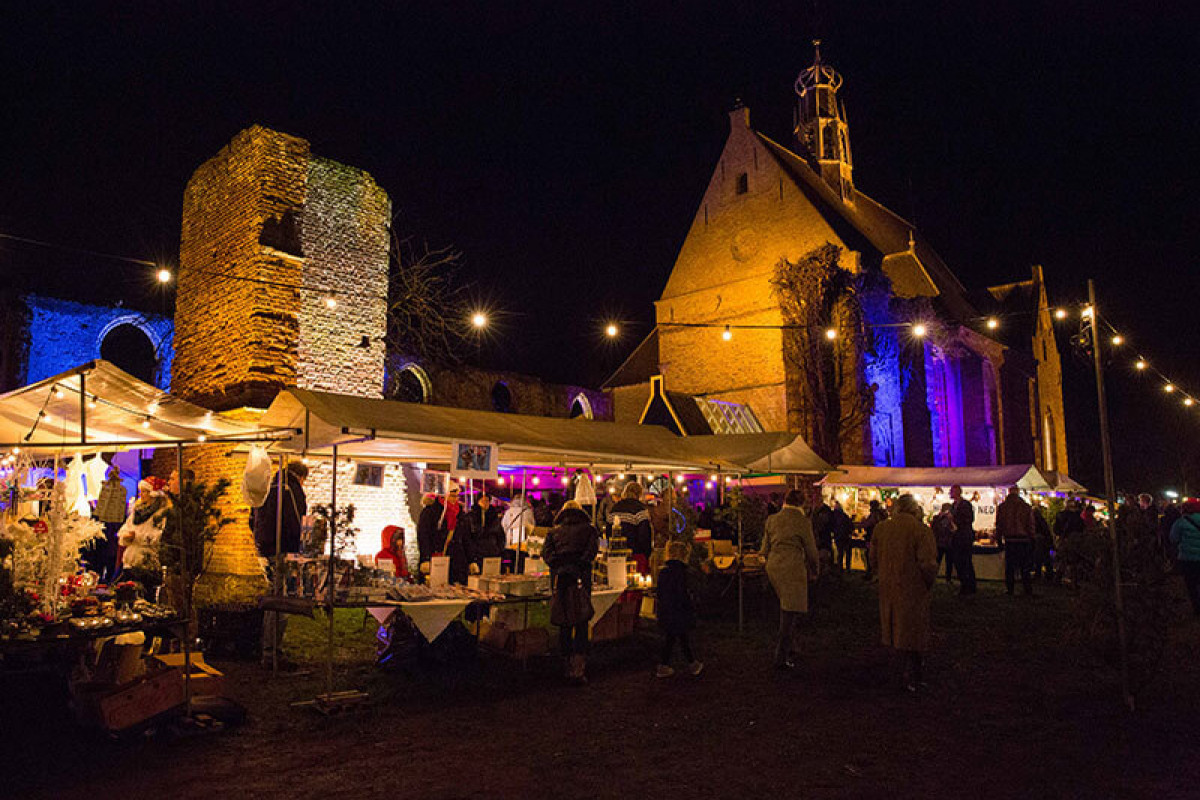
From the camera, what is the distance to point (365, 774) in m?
4.52

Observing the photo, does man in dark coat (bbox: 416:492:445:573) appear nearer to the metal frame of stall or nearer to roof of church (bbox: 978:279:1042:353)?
the metal frame of stall

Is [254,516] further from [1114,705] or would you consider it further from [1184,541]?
[1184,541]

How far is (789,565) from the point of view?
742 cm

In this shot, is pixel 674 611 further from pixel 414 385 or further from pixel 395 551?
pixel 414 385

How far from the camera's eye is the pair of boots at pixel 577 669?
22.5ft

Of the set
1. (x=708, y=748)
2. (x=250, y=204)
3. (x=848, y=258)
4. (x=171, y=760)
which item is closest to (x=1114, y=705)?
(x=708, y=748)

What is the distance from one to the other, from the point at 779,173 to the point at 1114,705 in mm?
22157

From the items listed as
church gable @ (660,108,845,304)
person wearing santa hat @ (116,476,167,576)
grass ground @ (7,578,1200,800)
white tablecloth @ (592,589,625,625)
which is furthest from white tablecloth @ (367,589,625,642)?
church gable @ (660,108,845,304)

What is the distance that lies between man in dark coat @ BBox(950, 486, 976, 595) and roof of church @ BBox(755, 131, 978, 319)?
13.4 m

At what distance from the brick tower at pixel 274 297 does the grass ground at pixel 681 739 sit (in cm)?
558

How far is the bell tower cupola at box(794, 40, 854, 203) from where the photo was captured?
3062 centimetres

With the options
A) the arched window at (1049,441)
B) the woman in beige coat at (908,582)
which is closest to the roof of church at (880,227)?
the arched window at (1049,441)

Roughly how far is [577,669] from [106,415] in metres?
4.54

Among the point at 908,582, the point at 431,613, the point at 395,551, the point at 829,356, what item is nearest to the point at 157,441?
the point at 431,613
